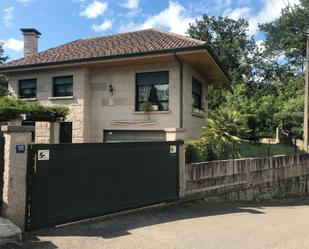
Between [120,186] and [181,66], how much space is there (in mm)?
8186

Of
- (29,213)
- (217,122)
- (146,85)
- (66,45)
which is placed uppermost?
(66,45)

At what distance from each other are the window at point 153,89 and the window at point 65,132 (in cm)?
353

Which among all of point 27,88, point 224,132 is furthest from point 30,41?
point 224,132

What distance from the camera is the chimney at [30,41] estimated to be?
2184 cm

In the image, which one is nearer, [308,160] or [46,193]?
[46,193]

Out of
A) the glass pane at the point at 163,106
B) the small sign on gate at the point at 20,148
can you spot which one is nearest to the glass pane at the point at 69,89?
the glass pane at the point at 163,106

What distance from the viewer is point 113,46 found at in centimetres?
1730

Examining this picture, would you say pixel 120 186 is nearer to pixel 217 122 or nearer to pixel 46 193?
pixel 46 193

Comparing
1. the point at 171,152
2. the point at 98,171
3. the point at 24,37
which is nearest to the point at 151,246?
the point at 98,171

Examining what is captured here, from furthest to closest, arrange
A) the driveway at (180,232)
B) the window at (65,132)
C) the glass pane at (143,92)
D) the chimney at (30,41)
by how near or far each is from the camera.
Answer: the chimney at (30,41) → the window at (65,132) → the glass pane at (143,92) → the driveway at (180,232)

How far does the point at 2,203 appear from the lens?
6609 millimetres

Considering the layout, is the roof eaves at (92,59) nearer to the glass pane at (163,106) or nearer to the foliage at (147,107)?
the foliage at (147,107)

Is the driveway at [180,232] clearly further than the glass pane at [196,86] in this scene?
No

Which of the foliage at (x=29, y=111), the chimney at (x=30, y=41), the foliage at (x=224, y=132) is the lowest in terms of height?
the foliage at (x=224, y=132)
